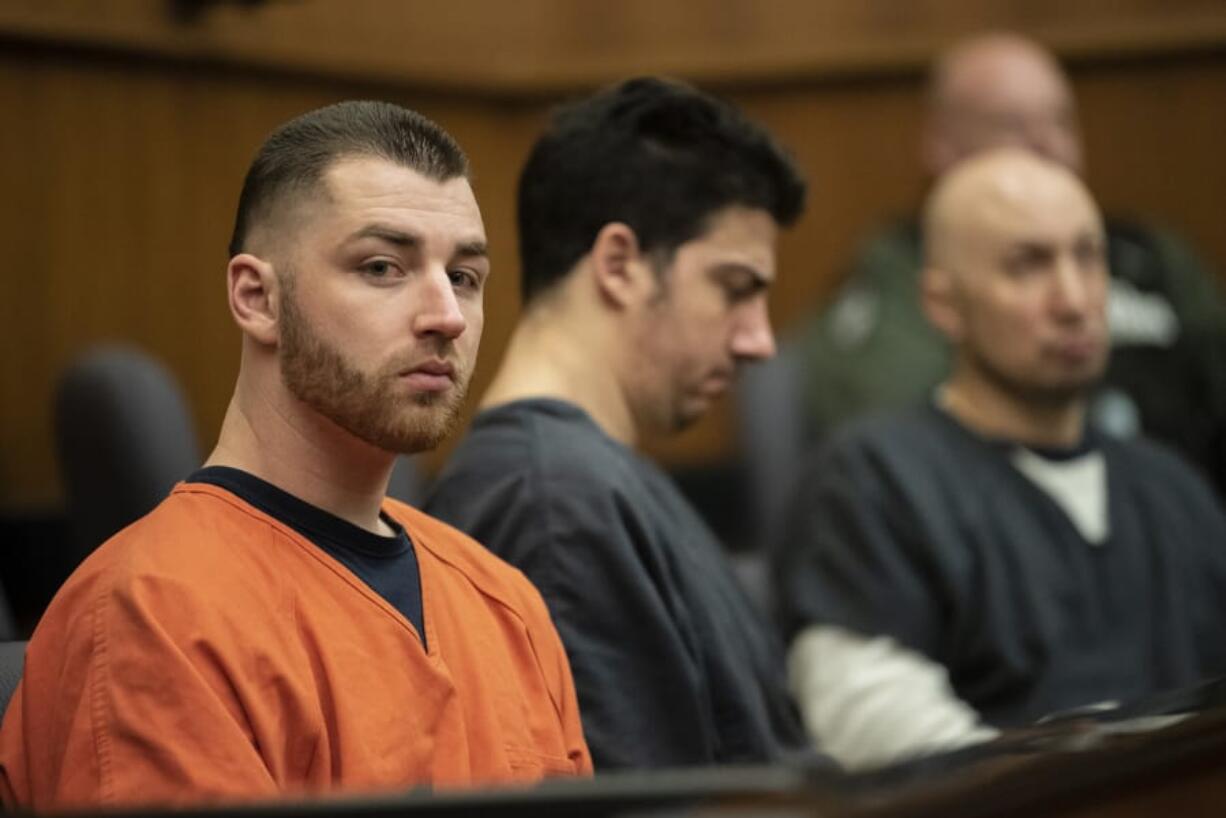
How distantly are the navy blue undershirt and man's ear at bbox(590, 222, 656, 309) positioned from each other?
0.37 m

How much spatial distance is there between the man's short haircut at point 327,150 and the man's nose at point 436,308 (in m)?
0.04

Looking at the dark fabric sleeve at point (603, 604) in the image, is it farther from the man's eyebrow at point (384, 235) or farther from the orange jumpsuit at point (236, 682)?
the man's eyebrow at point (384, 235)

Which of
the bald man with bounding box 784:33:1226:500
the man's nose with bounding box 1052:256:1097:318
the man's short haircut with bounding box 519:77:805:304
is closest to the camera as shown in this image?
the man's short haircut with bounding box 519:77:805:304

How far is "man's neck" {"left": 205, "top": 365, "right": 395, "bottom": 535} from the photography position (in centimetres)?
74

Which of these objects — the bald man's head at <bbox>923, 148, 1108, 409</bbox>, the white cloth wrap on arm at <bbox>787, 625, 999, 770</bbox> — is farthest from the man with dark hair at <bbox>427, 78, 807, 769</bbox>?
the bald man's head at <bbox>923, 148, 1108, 409</bbox>

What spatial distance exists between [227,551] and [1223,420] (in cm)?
167

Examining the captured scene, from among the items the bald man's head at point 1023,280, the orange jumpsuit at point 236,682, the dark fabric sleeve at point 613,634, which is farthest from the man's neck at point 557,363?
the bald man's head at point 1023,280

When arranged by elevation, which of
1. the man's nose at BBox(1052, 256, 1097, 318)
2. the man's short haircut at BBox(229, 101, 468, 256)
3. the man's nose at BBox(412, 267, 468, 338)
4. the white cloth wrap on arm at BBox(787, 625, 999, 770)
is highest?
the man's nose at BBox(1052, 256, 1097, 318)

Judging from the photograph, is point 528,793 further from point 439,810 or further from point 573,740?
point 573,740

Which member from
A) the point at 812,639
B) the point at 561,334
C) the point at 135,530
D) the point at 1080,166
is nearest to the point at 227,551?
the point at 135,530

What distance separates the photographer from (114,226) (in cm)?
170

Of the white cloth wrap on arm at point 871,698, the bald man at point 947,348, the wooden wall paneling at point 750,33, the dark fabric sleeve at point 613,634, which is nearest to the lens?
the dark fabric sleeve at point 613,634

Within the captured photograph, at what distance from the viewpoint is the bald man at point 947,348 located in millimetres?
2137

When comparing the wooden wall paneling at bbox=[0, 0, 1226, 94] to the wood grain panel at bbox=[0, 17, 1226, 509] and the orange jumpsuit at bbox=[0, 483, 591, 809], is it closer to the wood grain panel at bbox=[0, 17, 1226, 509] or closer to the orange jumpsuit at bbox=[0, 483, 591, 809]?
the wood grain panel at bbox=[0, 17, 1226, 509]
